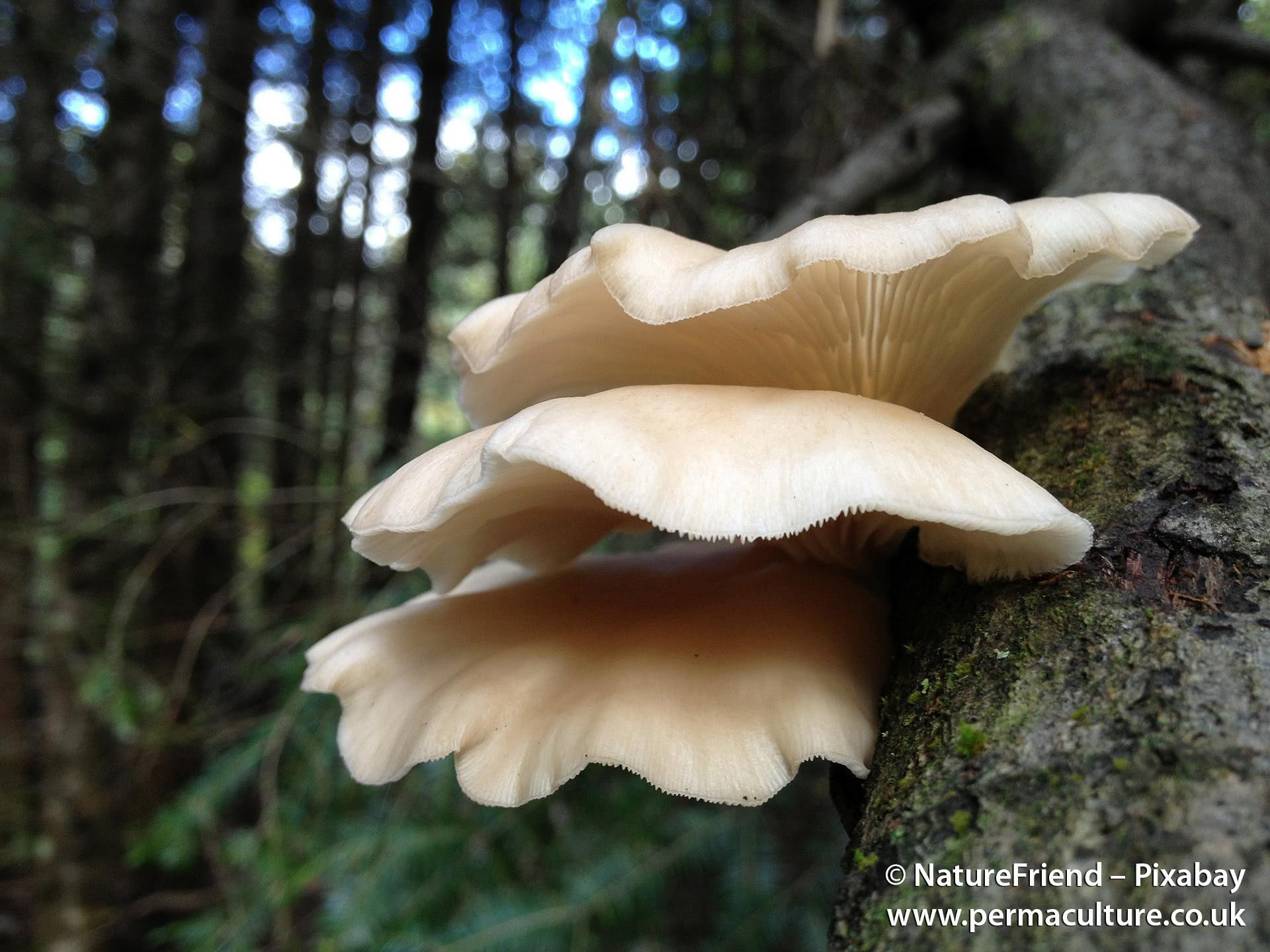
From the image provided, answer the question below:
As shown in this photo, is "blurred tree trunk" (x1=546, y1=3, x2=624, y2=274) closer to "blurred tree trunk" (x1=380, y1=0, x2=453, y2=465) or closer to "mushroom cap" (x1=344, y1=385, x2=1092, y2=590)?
"blurred tree trunk" (x1=380, y1=0, x2=453, y2=465)

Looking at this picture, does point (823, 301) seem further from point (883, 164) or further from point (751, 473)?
point (883, 164)

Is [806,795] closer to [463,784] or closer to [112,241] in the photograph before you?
[463,784]

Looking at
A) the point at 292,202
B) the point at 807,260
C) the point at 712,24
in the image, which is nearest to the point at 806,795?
the point at 807,260

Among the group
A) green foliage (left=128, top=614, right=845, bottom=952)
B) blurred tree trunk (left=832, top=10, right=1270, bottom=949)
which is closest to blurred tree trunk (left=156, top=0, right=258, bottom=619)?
green foliage (left=128, top=614, right=845, bottom=952)

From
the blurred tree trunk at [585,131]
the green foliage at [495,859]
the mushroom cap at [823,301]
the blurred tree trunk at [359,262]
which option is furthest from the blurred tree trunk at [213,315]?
the mushroom cap at [823,301]

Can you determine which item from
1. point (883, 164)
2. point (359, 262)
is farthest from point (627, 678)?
point (359, 262)

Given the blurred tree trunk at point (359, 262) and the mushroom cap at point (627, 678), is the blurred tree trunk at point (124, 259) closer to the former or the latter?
the blurred tree trunk at point (359, 262)

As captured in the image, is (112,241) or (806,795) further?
(112,241)
